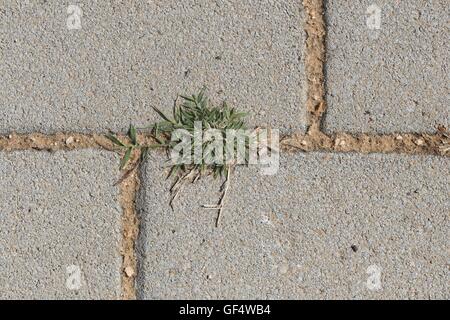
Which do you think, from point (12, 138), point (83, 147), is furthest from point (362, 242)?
point (12, 138)

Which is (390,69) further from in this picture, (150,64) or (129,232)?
(129,232)

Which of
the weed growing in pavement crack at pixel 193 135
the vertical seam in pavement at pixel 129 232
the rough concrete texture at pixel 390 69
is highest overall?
the rough concrete texture at pixel 390 69

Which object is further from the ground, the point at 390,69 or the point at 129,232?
the point at 390,69

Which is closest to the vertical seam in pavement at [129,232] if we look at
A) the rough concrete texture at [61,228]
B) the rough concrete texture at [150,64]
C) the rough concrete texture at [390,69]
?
the rough concrete texture at [61,228]

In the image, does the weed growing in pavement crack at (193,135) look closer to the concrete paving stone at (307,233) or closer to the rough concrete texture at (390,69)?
the concrete paving stone at (307,233)

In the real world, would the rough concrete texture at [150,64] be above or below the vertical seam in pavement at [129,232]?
above

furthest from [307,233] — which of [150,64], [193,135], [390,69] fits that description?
[150,64]
